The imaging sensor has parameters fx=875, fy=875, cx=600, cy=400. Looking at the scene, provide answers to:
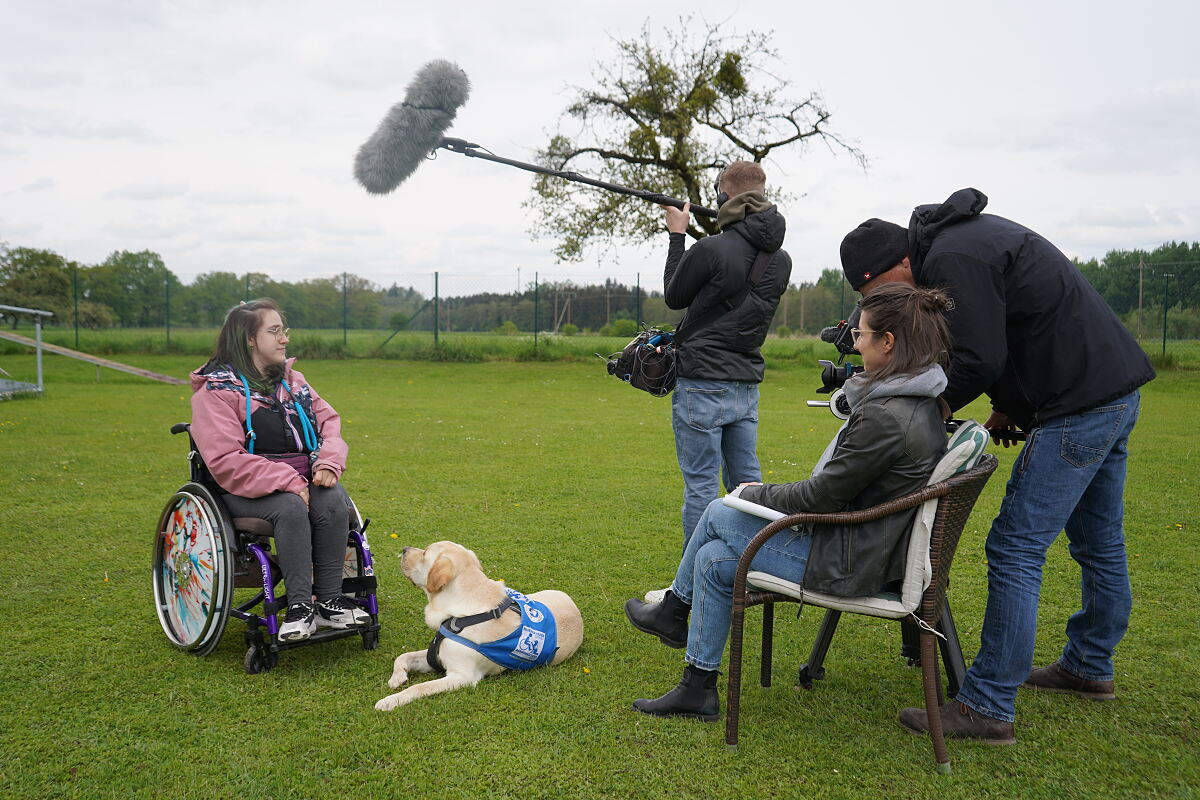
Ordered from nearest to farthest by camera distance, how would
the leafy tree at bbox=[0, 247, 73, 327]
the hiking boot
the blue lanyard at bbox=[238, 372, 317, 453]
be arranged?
the blue lanyard at bbox=[238, 372, 317, 453] → the hiking boot → the leafy tree at bbox=[0, 247, 73, 327]

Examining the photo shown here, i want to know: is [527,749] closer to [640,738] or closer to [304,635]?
[640,738]

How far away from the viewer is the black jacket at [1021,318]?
9.80 feet

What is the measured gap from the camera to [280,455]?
4105 mm

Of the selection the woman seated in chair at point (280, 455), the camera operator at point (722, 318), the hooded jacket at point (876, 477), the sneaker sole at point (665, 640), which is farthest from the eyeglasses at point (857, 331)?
the woman seated in chair at point (280, 455)

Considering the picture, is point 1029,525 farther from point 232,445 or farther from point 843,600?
point 232,445

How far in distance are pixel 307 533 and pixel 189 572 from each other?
61 cm

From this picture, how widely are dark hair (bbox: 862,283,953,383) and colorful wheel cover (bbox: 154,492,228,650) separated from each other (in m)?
2.79

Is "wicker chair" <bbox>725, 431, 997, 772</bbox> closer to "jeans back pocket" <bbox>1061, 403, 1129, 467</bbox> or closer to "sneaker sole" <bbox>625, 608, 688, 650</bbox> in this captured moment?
"jeans back pocket" <bbox>1061, 403, 1129, 467</bbox>

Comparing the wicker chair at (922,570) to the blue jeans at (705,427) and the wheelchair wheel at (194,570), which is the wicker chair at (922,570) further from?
the wheelchair wheel at (194,570)

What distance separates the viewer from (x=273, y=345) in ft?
13.8

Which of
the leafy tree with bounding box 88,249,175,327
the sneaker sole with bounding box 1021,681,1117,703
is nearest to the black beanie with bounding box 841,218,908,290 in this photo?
the sneaker sole with bounding box 1021,681,1117,703

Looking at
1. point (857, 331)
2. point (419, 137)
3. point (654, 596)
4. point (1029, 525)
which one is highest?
point (419, 137)

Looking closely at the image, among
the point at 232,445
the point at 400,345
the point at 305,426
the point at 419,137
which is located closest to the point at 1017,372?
the point at 419,137

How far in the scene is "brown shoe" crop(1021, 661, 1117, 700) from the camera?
353 centimetres
